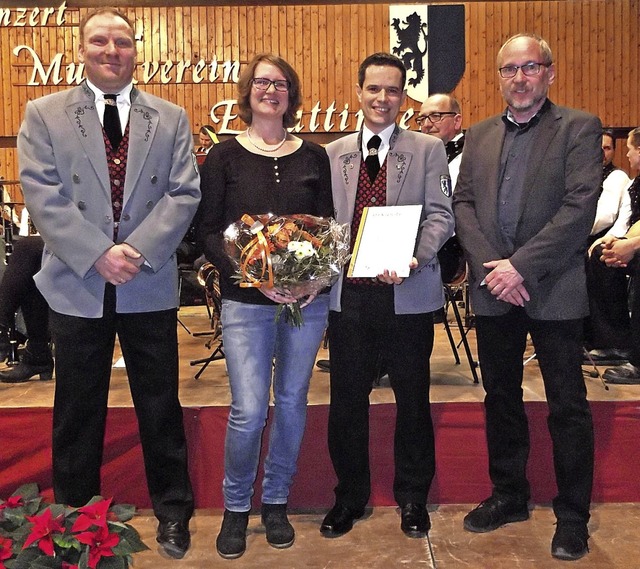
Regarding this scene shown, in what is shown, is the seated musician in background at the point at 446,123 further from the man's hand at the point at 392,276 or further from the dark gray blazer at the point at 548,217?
the man's hand at the point at 392,276

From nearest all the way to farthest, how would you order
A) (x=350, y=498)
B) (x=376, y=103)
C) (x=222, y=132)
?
(x=376, y=103) → (x=350, y=498) → (x=222, y=132)

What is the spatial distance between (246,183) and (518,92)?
1.00 metres

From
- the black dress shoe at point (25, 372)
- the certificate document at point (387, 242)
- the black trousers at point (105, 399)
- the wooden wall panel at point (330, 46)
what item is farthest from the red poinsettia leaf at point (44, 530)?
the wooden wall panel at point (330, 46)

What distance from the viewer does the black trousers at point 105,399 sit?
7.79ft

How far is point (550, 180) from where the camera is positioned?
2.44m

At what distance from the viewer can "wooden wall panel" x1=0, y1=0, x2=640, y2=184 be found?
33.8ft

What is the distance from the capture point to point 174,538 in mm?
2494

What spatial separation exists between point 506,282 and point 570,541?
3.03ft

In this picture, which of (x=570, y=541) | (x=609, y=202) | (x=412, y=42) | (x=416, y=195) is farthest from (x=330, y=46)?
(x=570, y=541)

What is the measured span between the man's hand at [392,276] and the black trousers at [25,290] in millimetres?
2265

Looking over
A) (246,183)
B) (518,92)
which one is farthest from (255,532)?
(518,92)

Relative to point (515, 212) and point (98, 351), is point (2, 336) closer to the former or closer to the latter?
point (98, 351)

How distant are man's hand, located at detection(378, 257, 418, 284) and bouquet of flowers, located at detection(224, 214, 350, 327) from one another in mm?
157

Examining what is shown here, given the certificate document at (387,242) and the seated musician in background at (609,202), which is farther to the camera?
the seated musician in background at (609,202)
